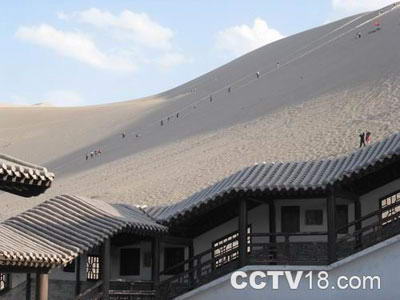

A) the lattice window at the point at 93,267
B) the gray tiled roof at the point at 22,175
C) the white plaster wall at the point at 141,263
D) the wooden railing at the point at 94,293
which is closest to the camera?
the gray tiled roof at the point at 22,175

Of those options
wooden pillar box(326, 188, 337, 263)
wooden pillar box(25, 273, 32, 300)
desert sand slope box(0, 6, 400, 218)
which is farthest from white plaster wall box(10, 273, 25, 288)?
desert sand slope box(0, 6, 400, 218)

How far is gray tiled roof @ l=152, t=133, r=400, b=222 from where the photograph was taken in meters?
21.1

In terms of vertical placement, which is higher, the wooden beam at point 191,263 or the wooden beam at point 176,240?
the wooden beam at point 176,240

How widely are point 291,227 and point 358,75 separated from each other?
39945mm

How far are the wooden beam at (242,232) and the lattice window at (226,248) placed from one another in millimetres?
485

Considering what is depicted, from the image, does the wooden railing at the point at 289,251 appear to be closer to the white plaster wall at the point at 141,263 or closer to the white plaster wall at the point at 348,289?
the white plaster wall at the point at 348,289

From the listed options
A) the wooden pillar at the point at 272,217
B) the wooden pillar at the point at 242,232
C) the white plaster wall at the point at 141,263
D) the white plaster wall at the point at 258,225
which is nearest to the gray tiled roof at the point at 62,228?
the white plaster wall at the point at 141,263

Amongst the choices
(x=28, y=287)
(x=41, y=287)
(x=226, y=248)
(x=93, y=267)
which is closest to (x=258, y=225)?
(x=226, y=248)

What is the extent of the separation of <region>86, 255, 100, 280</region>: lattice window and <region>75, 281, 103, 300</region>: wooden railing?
2.03m

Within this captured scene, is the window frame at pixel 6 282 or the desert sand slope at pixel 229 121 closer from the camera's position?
the window frame at pixel 6 282

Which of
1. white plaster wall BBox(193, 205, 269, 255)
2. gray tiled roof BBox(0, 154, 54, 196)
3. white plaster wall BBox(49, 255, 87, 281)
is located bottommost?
white plaster wall BBox(49, 255, 87, 281)

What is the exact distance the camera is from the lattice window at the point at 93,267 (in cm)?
2369

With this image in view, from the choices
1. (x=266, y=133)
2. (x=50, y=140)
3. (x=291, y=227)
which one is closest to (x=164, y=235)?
(x=291, y=227)

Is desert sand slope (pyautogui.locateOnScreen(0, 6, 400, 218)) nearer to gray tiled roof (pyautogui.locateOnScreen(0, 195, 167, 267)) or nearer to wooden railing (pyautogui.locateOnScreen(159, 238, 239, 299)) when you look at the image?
wooden railing (pyautogui.locateOnScreen(159, 238, 239, 299))
